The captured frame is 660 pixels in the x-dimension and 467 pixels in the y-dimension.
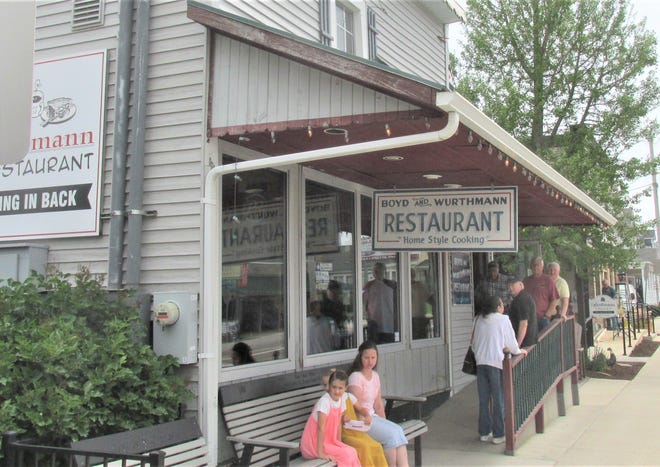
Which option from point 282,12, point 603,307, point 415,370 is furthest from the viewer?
point 603,307

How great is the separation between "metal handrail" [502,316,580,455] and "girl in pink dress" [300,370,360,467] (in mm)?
2121

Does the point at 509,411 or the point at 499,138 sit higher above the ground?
the point at 499,138

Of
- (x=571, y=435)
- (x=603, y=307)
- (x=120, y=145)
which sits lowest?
(x=571, y=435)

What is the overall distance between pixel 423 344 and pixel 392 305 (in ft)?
3.11

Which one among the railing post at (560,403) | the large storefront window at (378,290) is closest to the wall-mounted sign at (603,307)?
the railing post at (560,403)

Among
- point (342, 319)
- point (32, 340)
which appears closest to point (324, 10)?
point (342, 319)

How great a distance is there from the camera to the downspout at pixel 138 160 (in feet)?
16.8

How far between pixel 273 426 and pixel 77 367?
178 cm

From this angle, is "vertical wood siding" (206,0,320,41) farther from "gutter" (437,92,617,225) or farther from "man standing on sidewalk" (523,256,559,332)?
"man standing on sidewalk" (523,256,559,332)

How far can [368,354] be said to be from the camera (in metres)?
5.66

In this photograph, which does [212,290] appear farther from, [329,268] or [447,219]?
[447,219]

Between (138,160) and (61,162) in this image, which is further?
(61,162)

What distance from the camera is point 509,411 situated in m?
6.39

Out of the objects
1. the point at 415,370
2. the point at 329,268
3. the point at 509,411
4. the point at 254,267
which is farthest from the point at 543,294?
the point at 254,267
